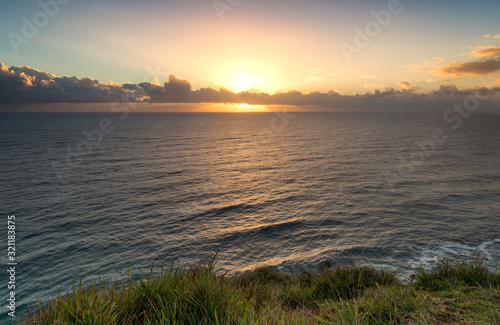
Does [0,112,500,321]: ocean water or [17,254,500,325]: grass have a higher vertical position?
[17,254,500,325]: grass

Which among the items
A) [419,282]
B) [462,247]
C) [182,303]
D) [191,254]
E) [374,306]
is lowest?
[191,254]

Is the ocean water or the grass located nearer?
the grass

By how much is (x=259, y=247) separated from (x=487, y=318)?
2249 centimetres

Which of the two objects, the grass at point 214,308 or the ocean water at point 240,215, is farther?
the ocean water at point 240,215

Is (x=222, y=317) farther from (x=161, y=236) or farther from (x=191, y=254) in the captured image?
(x=161, y=236)

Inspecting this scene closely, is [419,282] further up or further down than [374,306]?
further down

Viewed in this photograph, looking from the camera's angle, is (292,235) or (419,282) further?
(292,235)

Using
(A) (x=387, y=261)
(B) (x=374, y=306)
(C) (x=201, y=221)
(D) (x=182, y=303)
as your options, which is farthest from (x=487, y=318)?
(C) (x=201, y=221)

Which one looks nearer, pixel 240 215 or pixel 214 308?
pixel 214 308

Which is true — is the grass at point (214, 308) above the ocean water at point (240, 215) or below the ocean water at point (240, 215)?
above

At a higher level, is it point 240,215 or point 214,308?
point 214,308

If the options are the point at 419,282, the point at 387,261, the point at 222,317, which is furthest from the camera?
the point at 387,261

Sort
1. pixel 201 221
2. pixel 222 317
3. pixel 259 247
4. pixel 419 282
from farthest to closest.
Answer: pixel 201 221 < pixel 259 247 < pixel 419 282 < pixel 222 317

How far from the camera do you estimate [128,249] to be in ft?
84.9
